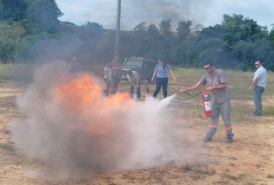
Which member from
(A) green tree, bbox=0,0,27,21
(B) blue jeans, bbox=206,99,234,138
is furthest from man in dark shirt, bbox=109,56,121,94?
(B) blue jeans, bbox=206,99,234,138

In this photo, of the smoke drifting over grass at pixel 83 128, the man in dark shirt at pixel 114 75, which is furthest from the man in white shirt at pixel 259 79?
the smoke drifting over grass at pixel 83 128

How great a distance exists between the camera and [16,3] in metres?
9.46

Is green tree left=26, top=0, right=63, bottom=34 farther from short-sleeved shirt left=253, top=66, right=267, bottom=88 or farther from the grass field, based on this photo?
short-sleeved shirt left=253, top=66, right=267, bottom=88

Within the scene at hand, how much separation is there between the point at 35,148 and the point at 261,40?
42797 mm

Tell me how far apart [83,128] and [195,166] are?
2.13 metres

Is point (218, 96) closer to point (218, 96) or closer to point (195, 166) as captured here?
point (218, 96)

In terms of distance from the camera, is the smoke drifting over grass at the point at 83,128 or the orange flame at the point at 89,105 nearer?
the smoke drifting over grass at the point at 83,128

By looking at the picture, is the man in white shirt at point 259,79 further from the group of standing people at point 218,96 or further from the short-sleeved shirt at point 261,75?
the group of standing people at point 218,96

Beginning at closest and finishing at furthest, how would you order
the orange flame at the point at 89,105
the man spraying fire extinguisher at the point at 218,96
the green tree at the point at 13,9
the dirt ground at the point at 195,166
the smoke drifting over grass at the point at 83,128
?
the dirt ground at the point at 195,166, the smoke drifting over grass at the point at 83,128, the orange flame at the point at 89,105, the man spraying fire extinguisher at the point at 218,96, the green tree at the point at 13,9

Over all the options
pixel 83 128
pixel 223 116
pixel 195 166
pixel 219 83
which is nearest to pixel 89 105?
pixel 83 128

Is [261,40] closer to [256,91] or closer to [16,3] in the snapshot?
[256,91]

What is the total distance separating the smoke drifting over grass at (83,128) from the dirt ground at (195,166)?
268mm

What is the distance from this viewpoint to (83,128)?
532 centimetres

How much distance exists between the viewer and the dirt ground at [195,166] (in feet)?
15.0
